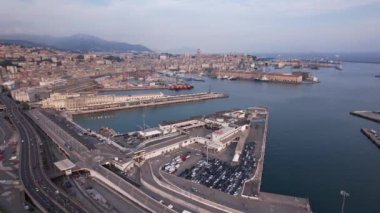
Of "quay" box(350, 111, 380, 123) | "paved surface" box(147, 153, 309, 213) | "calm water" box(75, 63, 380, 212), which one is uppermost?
"quay" box(350, 111, 380, 123)

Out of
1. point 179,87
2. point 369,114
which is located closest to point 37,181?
point 369,114

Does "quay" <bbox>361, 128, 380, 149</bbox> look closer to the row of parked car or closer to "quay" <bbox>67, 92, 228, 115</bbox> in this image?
the row of parked car

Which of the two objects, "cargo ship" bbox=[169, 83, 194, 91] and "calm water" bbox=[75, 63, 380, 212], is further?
"cargo ship" bbox=[169, 83, 194, 91]

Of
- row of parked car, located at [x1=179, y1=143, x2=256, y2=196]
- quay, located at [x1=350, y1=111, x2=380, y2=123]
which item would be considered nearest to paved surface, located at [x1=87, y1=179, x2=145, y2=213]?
row of parked car, located at [x1=179, y1=143, x2=256, y2=196]

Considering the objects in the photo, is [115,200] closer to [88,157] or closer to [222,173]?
[88,157]

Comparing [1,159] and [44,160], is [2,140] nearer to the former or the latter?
[1,159]

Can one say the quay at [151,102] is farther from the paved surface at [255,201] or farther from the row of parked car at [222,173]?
the paved surface at [255,201]
